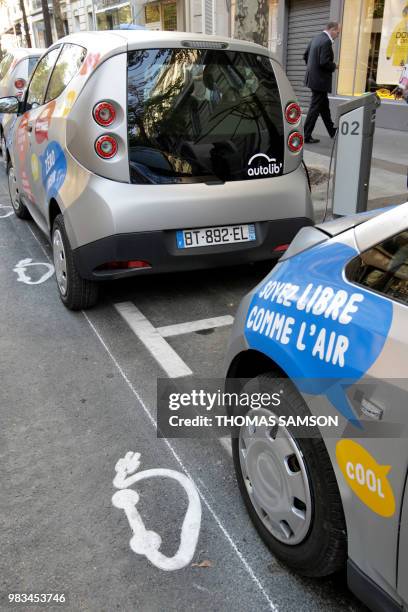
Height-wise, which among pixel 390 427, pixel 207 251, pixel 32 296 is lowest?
pixel 32 296

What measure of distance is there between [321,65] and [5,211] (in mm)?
5887

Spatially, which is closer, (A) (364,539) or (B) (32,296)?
(A) (364,539)

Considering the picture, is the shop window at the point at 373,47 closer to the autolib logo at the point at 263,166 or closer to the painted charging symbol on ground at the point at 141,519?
the autolib logo at the point at 263,166

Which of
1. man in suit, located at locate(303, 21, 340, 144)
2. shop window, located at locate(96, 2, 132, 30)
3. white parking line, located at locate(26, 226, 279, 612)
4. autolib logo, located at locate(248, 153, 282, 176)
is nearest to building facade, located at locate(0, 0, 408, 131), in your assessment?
man in suit, located at locate(303, 21, 340, 144)

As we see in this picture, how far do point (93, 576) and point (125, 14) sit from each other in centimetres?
2935

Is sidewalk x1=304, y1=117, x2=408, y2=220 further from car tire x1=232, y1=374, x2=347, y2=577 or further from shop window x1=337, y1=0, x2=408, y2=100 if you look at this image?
car tire x1=232, y1=374, x2=347, y2=577

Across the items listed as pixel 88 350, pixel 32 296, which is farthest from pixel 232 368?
pixel 32 296

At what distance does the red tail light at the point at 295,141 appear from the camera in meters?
4.19

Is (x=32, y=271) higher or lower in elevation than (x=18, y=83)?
lower

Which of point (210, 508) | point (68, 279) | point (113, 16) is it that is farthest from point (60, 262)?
point (113, 16)

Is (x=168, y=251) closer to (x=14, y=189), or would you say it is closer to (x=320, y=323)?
(x=320, y=323)

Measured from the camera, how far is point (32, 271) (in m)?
5.31

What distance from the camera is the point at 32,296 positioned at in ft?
15.6

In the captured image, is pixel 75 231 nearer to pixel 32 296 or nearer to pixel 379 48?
pixel 32 296
